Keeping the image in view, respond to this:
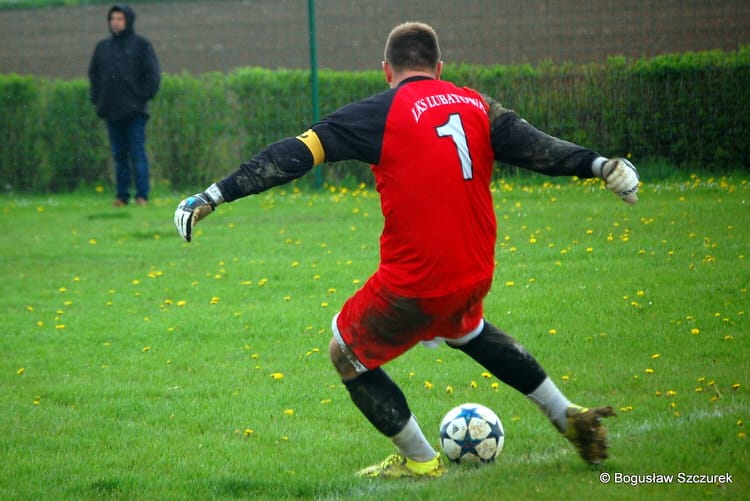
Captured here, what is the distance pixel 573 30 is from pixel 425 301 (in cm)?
1148

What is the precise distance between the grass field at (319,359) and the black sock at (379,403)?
273mm

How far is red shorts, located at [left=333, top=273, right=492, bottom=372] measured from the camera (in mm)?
4555

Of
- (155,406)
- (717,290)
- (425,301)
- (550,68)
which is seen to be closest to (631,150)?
(550,68)

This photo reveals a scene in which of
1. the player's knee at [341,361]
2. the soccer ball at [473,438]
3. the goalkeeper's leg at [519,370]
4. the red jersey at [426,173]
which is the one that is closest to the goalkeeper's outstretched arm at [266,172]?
the red jersey at [426,173]

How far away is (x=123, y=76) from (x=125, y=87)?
16 centimetres

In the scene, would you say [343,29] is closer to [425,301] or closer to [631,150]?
[631,150]

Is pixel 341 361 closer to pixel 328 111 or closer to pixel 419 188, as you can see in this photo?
pixel 419 188

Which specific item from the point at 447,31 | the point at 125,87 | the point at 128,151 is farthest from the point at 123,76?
the point at 447,31

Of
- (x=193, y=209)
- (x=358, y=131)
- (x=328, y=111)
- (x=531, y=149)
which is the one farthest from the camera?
(x=328, y=111)

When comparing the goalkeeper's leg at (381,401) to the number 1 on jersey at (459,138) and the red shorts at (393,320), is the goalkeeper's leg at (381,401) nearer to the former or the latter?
the red shorts at (393,320)

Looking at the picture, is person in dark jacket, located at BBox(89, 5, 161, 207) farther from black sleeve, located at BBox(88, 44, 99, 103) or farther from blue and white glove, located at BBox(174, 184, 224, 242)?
blue and white glove, located at BBox(174, 184, 224, 242)

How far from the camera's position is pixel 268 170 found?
4.50m

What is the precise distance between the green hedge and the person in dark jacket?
1.55 metres

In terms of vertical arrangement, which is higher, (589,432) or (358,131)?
(358,131)
